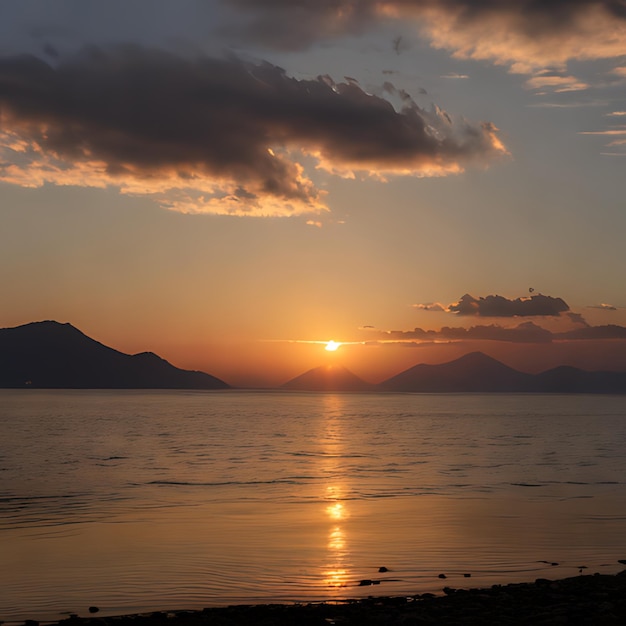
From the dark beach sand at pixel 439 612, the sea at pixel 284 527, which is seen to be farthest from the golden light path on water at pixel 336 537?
the dark beach sand at pixel 439 612

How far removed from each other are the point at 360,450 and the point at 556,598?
2247 inches

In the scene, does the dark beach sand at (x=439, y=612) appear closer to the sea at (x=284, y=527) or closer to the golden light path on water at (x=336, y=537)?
the sea at (x=284, y=527)

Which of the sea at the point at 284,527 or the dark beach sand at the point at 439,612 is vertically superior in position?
the dark beach sand at the point at 439,612

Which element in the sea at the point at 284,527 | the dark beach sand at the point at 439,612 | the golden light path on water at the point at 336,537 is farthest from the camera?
the golden light path on water at the point at 336,537

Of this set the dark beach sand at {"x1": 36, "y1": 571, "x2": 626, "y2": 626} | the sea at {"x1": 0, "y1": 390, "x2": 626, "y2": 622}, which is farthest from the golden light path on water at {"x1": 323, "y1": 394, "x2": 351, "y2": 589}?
the dark beach sand at {"x1": 36, "y1": 571, "x2": 626, "y2": 626}

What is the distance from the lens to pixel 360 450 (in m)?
74.6

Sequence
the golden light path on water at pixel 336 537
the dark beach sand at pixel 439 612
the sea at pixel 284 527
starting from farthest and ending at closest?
the golden light path on water at pixel 336 537 → the sea at pixel 284 527 → the dark beach sand at pixel 439 612

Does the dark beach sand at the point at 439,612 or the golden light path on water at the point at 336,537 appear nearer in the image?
the dark beach sand at the point at 439,612

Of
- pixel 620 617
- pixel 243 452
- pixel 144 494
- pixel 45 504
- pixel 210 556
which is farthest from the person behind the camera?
pixel 243 452

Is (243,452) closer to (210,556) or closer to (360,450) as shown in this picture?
(360,450)

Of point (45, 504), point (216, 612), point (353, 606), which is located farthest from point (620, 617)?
point (45, 504)

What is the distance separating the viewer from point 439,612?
16.6 metres

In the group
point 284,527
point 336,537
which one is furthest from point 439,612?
point 284,527

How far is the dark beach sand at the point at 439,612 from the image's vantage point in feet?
52.3
